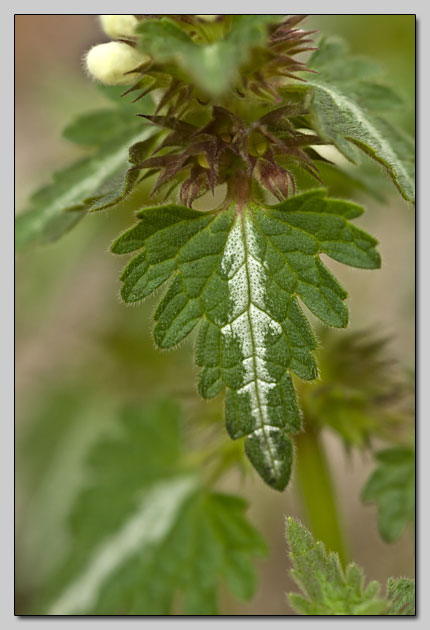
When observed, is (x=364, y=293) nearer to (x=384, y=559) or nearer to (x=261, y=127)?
(x=384, y=559)

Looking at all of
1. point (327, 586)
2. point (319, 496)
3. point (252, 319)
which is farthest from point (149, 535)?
point (252, 319)

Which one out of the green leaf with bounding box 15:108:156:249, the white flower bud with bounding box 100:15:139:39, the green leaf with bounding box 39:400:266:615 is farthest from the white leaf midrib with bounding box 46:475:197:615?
the white flower bud with bounding box 100:15:139:39

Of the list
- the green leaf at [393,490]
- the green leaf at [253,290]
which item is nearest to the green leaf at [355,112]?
the green leaf at [253,290]

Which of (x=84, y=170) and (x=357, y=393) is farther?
(x=357, y=393)

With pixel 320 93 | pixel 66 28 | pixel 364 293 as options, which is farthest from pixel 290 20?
pixel 66 28

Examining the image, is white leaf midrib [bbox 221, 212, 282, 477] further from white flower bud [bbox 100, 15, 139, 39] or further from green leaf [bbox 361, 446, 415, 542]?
green leaf [bbox 361, 446, 415, 542]

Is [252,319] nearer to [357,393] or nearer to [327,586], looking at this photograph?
[327,586]
